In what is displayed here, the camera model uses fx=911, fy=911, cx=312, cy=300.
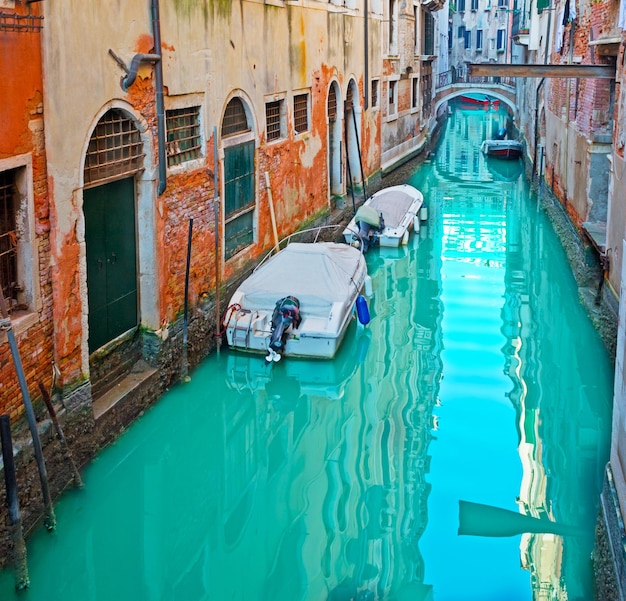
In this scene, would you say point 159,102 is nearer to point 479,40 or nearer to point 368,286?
point 368,286

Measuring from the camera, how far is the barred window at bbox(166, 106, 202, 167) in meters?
8.83

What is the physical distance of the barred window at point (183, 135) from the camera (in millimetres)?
8828

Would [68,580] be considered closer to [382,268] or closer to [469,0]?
[382,268]

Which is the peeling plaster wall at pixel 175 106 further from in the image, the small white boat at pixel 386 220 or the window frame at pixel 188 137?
the small white boat at pixel 386 220

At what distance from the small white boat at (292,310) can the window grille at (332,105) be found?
612 cm

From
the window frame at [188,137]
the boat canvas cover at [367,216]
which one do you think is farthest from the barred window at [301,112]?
the window frame at [188,137]

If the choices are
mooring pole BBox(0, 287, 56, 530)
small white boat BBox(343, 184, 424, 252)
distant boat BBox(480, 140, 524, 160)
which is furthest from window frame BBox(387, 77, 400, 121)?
mooring pole BBox(0, 287, 56, 530)

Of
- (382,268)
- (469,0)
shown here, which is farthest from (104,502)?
(469,0)

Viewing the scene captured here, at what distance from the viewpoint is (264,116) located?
38.2 feet

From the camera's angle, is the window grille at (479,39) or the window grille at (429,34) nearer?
the window grille at (429,34)

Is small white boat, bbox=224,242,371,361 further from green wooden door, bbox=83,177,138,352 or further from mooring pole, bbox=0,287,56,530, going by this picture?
mooring pole, bbox=0,287,56,530

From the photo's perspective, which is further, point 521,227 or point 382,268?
point 521,227

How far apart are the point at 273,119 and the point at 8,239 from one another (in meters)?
6.83

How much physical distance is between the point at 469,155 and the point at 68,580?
25894mm
